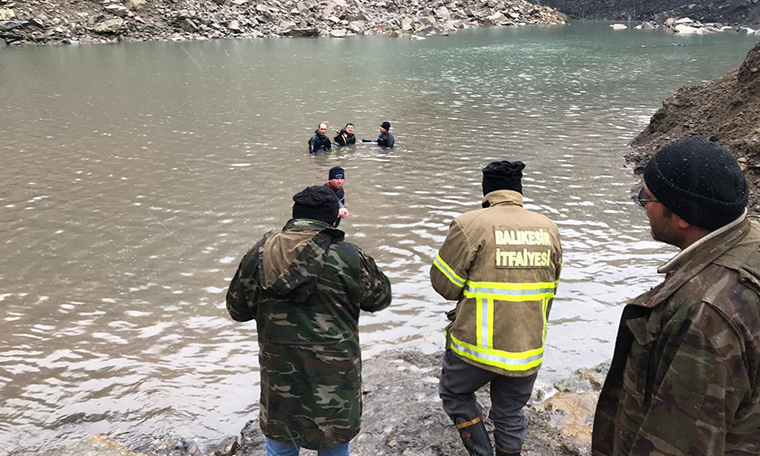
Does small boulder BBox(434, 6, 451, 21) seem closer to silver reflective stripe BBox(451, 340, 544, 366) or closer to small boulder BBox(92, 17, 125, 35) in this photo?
small boulder BBox(92, 17, 125, 35)

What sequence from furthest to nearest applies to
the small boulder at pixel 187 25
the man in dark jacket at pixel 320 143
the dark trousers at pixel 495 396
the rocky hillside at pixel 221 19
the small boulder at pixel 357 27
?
the small boulder at pixel 357 27, the small boulder at pixel 187 25, the rocky hillside at pixel 221 19, the man in dark jacket at pixel 320 143, the dark trousers at pixel 495 396

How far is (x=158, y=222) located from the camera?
970cm

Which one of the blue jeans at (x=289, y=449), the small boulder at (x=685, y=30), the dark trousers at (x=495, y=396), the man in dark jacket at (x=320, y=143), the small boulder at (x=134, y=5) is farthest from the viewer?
the small boulder at (x=685, y=30)

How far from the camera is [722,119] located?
11.7 metres

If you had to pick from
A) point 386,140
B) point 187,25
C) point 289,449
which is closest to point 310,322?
point 289,449

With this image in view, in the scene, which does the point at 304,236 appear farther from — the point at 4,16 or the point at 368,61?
the point at 4,16

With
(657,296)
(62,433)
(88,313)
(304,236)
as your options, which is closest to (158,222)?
(88,313)

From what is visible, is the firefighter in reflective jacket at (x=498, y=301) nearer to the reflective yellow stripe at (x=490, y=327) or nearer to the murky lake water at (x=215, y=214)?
the reflective yellow stripe at (x=490, y=327)

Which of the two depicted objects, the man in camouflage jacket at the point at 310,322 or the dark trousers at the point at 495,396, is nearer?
the man in camouflage jacket at the point at 310,322

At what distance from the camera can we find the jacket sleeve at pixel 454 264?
331 cm

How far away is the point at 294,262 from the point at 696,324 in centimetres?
185

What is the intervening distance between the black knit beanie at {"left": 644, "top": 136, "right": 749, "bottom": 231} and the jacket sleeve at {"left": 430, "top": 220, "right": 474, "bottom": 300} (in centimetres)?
130

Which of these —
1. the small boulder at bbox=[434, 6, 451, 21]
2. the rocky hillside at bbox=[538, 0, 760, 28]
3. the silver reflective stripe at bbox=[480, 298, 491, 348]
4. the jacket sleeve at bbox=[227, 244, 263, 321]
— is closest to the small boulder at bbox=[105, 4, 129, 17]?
the small boulder at bbox=[434, 6, 451, 21]

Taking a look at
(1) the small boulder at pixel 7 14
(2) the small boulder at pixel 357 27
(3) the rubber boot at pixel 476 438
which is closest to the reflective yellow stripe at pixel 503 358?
(3) the rubber boot at pixel 476 438
